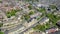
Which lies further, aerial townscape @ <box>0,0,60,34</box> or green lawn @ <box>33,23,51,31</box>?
green lawn @ <box>33,23,51,31</box>

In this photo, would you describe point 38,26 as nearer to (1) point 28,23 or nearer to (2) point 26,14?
(1) point 28,23

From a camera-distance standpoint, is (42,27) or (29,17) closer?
(42,27)

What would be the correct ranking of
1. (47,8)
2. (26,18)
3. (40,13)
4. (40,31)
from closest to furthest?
(40,31) < (26,18) < (40,13) < (47,8)

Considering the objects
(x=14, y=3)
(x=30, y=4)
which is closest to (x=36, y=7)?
(x=30, y=4)

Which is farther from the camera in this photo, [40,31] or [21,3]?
[21,3]

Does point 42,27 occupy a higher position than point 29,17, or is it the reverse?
point 29,17

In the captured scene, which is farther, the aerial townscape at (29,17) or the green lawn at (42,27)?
the green lawn at (42,27)

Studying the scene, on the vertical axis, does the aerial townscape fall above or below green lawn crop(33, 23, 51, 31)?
above

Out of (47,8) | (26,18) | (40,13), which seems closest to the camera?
(26,18)
